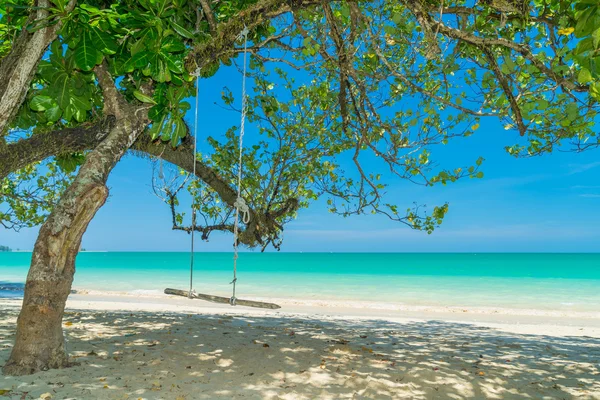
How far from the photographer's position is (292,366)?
413 centimetres

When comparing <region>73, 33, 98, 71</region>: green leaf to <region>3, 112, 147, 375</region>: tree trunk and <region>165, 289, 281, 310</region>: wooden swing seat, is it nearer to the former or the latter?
<region>3, 112, 147, 375</region>: tree trunk

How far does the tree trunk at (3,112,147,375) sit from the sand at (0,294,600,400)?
0.17m

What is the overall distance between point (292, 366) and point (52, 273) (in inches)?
85.0

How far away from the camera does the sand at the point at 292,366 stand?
11.2ft

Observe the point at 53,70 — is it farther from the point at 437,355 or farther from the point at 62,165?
the point at 437,355

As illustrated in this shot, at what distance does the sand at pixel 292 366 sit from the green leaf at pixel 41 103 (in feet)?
6.73

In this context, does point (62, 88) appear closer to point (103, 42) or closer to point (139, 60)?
point (103, 42)

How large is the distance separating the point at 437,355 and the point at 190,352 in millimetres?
2605

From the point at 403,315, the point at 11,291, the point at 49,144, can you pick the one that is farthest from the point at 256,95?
the point at 11,291

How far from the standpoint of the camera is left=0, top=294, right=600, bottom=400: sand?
11.2 ft

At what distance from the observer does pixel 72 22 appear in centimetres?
306

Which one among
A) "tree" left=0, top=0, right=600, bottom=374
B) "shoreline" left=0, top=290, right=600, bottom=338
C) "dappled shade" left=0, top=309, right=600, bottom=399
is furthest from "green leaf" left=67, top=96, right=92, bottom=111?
"shoreline" left=0, top=290, right=600, bottom=338

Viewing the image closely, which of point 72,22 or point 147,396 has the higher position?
point 72,22

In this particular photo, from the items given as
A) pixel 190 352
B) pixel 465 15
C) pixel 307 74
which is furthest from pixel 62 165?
pixel 465 15
